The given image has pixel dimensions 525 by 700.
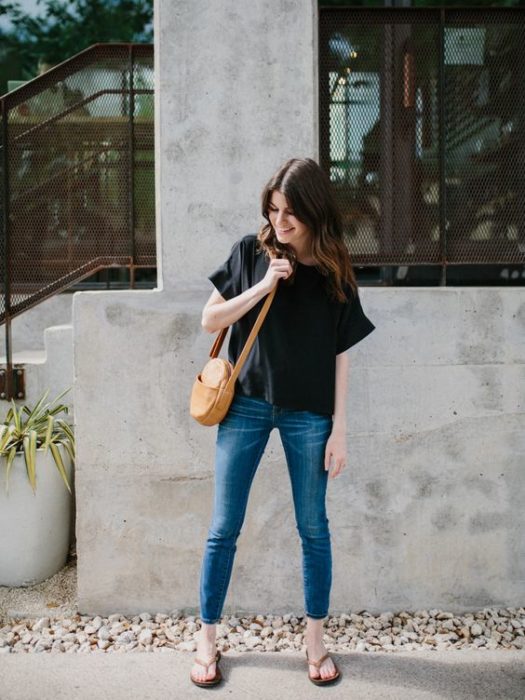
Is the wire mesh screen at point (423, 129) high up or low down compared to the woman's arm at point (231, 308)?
up

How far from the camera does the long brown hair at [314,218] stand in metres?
2.71

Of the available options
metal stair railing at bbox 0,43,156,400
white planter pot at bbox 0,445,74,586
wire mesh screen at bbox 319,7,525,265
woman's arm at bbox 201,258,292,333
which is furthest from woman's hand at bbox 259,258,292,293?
white planter pot at bbox 0,445,74,586

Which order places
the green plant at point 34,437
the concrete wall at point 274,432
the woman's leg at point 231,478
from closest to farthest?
the woman's leg at point 231,478 < the concrete wall at point 274,432 < the green plant at point 34,437

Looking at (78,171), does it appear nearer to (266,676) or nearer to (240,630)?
(240,630)

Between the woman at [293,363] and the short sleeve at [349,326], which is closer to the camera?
the woman at [293,363]

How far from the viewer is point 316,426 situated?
114 inches

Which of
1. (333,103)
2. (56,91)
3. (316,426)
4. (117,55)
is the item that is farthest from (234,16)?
(316,426)

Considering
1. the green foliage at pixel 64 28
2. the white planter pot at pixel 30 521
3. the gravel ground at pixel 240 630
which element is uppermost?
the green foliage at pixel 64 28

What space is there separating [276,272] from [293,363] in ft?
1.17

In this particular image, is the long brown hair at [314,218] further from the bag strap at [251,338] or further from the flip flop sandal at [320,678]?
the flip flop sandal at [320,678]

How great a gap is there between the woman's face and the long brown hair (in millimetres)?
15

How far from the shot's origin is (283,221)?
9.00 ft

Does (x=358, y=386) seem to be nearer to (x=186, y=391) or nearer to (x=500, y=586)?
(x=186, y=391)

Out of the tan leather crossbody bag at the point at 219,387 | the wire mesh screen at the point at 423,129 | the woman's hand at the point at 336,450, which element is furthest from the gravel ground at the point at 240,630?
the wire mesh screen at the point at 423,129
